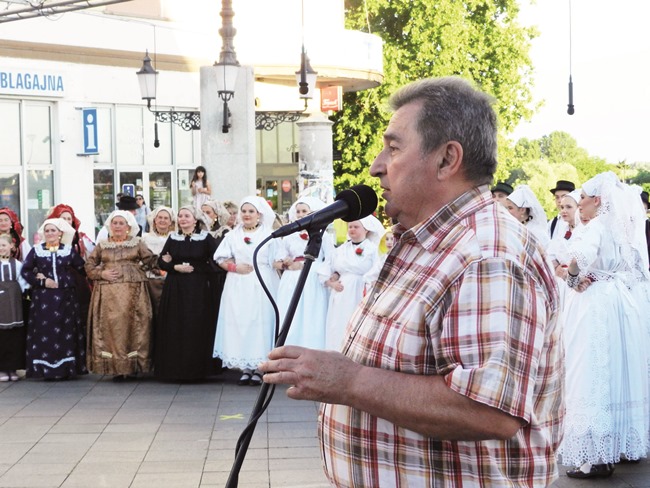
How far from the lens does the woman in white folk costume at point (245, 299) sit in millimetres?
11320

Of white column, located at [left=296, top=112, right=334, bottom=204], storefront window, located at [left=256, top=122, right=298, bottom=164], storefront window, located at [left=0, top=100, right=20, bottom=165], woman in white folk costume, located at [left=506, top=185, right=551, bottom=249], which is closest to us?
woman in white folk costume, located at [left=506, top=185, right=551, bottom=249]

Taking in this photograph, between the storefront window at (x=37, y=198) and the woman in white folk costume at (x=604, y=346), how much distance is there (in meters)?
18.1

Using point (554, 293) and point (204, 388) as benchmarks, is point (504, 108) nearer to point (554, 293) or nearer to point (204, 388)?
point (204, 388)

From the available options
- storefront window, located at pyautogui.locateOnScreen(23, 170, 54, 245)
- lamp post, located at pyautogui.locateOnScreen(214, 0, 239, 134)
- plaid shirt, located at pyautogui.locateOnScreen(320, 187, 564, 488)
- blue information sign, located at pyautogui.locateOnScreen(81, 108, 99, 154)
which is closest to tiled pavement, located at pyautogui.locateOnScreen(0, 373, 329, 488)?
plaid shirt, located at pyautogui.locateOnScreen(320, 187, 564, 488)

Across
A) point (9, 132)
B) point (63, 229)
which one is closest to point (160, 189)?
point (9, 132)

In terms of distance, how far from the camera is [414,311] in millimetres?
2408

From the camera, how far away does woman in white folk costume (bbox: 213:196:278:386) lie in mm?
11320

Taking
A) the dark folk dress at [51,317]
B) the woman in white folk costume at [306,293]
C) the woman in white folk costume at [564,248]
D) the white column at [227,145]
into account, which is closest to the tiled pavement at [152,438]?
the dark folk dress at [51,317]

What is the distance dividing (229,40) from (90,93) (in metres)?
11.0

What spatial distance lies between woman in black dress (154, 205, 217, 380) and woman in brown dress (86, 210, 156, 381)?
23 centimetres

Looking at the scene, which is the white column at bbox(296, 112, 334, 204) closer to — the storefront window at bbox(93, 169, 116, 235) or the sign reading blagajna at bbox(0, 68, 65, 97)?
the storefront window at bbox(93, 169, 116, 235)

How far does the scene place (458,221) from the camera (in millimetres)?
2492

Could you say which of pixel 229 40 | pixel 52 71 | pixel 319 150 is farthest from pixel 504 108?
pixel 229 40

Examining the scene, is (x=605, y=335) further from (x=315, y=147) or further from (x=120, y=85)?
(x=315, y=147)
